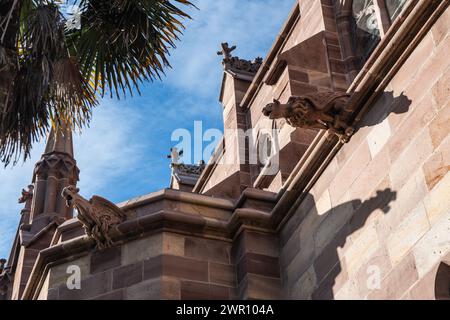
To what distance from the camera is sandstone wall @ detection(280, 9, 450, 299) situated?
854cm

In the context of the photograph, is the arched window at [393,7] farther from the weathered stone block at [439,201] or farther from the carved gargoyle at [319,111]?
the weathered stone block at [439,201]

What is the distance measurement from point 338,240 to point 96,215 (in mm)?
3056

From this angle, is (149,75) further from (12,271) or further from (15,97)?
(12,271)

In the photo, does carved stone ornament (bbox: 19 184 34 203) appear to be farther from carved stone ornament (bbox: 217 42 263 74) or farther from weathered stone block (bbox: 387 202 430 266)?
weathered stone block (bbox: 387 202 430 266)

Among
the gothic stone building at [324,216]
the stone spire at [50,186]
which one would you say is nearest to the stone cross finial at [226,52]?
the stone spire at [50,186]

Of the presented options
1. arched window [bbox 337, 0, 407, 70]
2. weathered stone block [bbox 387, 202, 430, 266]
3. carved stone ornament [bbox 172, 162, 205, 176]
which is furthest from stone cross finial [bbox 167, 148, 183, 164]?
weathered stone block [bbox 387, 202, 430, 266]

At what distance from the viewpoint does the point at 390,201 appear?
30.6 ft

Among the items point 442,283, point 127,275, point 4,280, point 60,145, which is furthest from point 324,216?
point 4,280

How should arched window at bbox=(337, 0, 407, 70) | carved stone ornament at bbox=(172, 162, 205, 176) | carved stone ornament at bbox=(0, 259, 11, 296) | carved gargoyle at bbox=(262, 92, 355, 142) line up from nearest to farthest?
1. carved gargoyle at bbox=(262, 92, 355, 142)
2. arched window at bbox=(337, 0, 407, 70)
3. carved stone ornament at bbox=(0, 259, 11, 296)
4. carved stone ornament at bbox=(172, 162, 205, 176)

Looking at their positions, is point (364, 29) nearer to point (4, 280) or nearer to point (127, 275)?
point (127, 275)

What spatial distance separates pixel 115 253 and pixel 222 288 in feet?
4.54

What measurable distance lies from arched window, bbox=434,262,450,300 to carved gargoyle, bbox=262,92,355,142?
2.67 metres

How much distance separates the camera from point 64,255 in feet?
38.5
